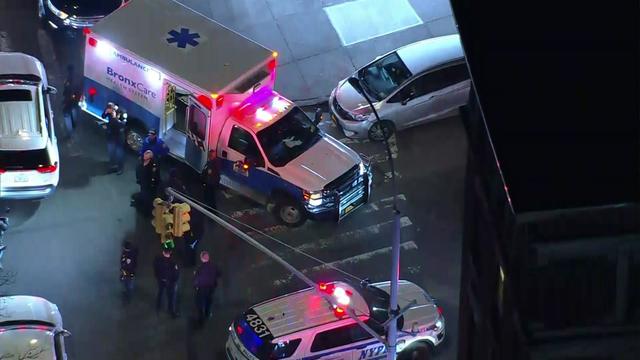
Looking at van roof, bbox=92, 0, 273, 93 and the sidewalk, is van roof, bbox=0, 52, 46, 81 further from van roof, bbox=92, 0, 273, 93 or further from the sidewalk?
the sidewalk

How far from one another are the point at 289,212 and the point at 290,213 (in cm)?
3

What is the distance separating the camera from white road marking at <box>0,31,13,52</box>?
Answer: 29406 millimetres

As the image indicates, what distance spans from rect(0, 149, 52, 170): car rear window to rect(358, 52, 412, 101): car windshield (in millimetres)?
7010

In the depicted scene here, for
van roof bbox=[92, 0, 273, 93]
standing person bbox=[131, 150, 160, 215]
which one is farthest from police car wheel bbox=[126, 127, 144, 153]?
van roof bbox=[92, 0, 273, 93]

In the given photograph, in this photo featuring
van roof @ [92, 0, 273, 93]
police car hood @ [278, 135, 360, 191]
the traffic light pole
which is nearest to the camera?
the traffic light pole

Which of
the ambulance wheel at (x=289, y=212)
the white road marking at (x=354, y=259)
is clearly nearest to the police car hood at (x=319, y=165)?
the ambulance wheel at (x=289, y=212)

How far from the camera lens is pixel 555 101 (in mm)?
15062

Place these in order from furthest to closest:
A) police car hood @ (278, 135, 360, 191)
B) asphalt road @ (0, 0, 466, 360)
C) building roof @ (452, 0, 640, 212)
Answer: police car hood @ (278, 135, 360, 191) → asphalt road @ (0, 0, 466, 360) → building roof @ (452, 0, 640, 212)

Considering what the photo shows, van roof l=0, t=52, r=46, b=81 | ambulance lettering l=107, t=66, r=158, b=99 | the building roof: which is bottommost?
van roof l=0, t=52, r=46, b=81

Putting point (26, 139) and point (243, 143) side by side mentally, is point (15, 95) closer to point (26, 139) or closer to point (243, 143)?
point (26, 139)

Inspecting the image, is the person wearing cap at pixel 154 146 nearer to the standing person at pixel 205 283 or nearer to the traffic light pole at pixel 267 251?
the standing person at pixel 205 283

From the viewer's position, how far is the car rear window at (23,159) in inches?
974

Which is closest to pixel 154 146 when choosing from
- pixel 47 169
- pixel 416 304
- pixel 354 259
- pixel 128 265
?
pixel 47 169

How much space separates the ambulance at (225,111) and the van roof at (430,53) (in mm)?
2853
